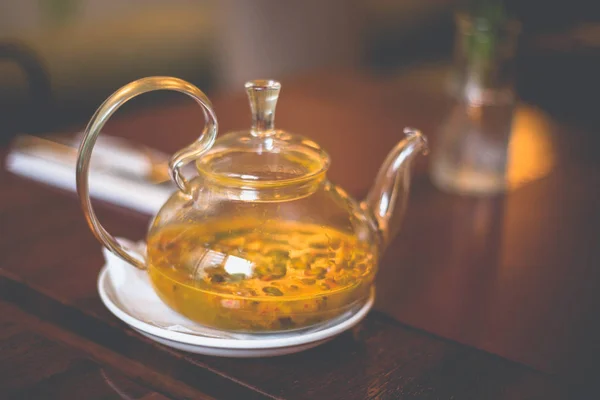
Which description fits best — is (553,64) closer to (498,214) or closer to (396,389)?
(498,214)

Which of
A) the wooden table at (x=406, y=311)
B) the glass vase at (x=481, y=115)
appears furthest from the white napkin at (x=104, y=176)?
the glass vase at (x=481, y=115)

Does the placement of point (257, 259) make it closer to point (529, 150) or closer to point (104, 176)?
point (104, 176)

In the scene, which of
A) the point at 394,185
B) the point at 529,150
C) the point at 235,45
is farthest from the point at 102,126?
the point at 235,45

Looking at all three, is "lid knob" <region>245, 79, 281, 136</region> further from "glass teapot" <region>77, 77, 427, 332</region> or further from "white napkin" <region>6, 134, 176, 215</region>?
"white napkin" <region>6, 134, 176, 215</region>

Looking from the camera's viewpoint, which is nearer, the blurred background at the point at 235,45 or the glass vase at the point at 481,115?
the glass vase at the point at 481,115

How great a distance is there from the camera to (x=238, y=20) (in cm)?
248

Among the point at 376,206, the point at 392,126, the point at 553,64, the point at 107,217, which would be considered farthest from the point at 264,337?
the point at 553,64

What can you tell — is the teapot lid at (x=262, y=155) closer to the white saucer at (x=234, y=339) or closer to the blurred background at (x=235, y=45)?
the white saucer at (x=234, y=339)

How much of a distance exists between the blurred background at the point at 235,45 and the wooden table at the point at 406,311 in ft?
1.52

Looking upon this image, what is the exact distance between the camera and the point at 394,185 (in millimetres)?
639

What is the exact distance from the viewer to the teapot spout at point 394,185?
2.08ft

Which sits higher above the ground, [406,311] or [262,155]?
[262,155]

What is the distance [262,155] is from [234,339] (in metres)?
0.12

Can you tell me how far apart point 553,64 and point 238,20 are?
0.99 m
